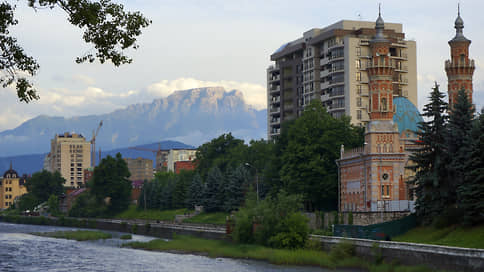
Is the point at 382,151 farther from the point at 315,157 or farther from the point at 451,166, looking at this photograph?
the point at 451,166

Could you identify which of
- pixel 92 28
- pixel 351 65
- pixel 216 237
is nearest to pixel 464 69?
pixel 216 237

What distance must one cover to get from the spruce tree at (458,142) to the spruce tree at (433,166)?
0.73 metres

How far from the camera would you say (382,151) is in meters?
80.8

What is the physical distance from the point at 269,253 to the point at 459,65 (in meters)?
35.7

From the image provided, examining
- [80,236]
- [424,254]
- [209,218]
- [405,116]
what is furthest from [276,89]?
[424,254]

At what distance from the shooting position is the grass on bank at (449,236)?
5434 cm

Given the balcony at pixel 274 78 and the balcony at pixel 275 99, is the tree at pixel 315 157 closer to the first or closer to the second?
the balcony at pixel 275 99

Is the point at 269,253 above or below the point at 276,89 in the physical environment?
below

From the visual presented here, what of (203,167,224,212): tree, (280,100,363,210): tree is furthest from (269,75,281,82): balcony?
(280,100,363,210): tree

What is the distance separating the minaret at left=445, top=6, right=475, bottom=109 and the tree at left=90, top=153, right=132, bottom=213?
3966 inches

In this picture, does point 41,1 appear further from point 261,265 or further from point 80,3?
point 261,265

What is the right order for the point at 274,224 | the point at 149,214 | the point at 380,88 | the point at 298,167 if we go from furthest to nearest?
the point at 149,214
the point at 298,167
the point at 380,88
the point at 274,224

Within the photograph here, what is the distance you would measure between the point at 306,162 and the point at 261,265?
93.8 ft

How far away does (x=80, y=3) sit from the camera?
2508 centimetres
